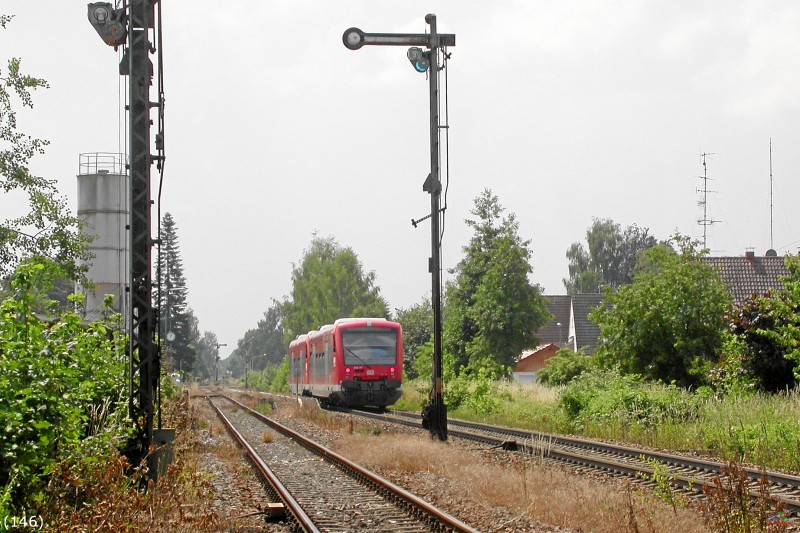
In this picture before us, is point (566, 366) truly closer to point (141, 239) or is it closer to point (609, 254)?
point (141, 239)

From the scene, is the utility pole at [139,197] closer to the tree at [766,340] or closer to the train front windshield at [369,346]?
the tree at [766,340]

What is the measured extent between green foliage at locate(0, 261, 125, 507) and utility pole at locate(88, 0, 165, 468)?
1614 mm

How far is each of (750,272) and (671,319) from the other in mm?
35506

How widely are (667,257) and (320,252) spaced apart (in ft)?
214

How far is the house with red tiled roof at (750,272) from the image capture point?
55438 millimetres

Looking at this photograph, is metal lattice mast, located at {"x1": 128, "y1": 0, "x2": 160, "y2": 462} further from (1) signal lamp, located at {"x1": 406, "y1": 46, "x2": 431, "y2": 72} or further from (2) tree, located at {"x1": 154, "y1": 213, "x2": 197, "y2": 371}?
(2) tree, located at {"x1": 154, "y1": 213, "x2": 197, "y2": 371}

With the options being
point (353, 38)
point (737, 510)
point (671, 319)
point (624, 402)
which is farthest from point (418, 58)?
point (737, 510)

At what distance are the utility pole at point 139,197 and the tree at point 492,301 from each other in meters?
35.8

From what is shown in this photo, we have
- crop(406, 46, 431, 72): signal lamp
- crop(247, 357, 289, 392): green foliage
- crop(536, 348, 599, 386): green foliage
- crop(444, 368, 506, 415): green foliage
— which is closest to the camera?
crop(406, 46, 431, 72): signal lamp

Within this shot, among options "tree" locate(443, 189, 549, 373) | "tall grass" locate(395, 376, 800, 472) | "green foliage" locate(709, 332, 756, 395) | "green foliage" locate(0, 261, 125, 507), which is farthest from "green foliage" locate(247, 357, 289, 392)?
"green foliage" locate(0, 261, 125, 507)

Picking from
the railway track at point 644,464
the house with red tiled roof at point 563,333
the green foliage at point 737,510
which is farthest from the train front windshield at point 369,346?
the green foliage at point 737,510

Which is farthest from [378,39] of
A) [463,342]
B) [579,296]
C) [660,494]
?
[579,296]

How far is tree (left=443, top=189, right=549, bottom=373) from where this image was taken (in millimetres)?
48656

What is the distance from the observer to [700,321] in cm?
2450
